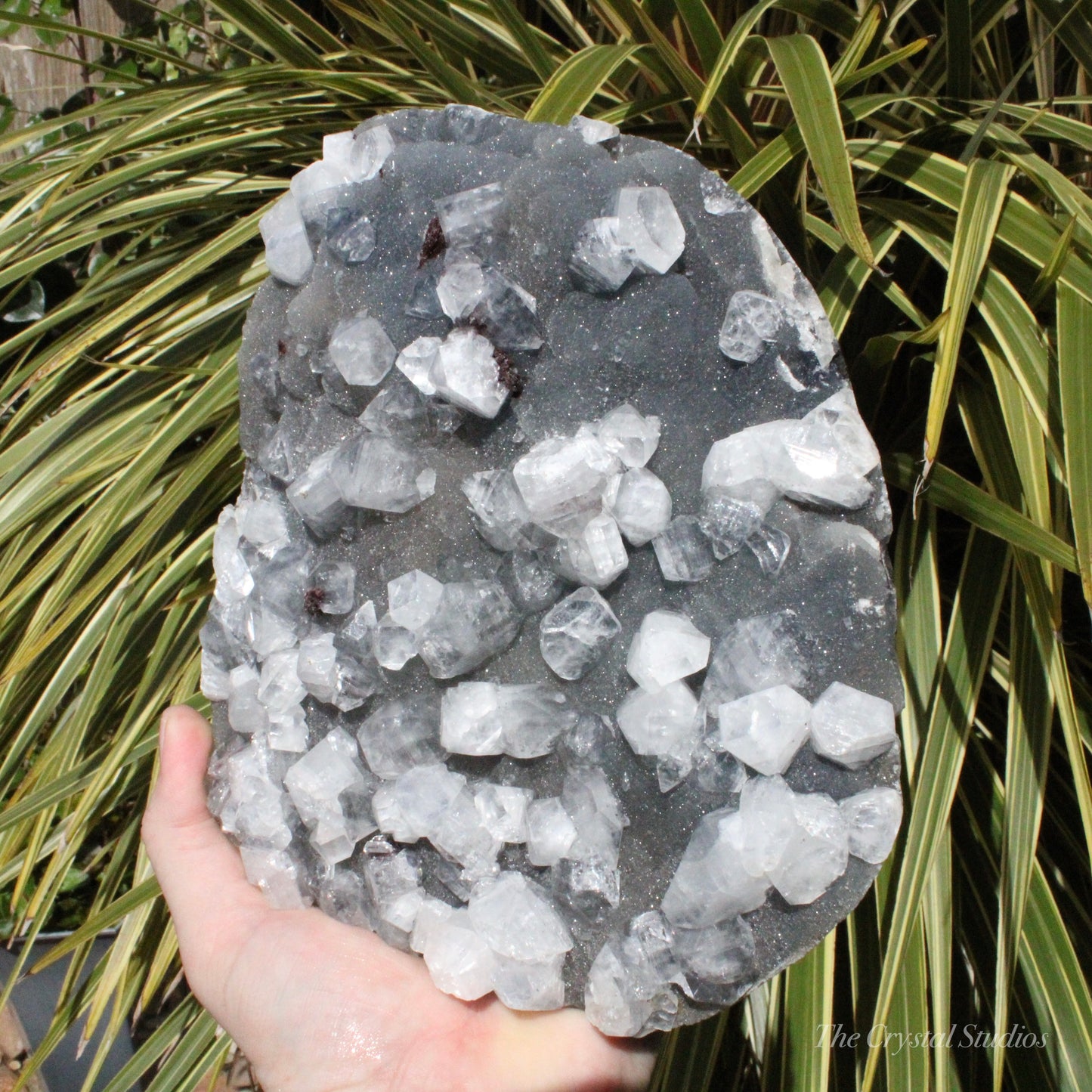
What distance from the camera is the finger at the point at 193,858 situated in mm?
810

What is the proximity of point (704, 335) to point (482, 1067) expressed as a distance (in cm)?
55

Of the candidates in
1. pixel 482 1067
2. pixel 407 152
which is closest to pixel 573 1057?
pixel 482 1067

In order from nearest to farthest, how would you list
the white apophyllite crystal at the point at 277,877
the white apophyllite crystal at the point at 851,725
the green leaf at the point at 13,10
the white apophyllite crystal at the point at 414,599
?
the white apophyllite crystal at the point at 851,725 < the white apophyllite crystal at the point at 414,599 < the white apophyllite crystal at the point at 277,877 < the green leaf at the point at 13,10

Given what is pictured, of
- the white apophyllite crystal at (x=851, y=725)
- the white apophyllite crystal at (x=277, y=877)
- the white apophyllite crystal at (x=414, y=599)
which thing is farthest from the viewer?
the white apophyllite crystal at (x=277, y=877)

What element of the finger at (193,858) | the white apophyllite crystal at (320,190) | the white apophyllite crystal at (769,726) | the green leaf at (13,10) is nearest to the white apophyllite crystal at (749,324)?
the white apophyllite crystal at (769,726)

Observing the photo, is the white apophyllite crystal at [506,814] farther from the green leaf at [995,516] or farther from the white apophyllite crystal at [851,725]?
the green leaf at [995,516]

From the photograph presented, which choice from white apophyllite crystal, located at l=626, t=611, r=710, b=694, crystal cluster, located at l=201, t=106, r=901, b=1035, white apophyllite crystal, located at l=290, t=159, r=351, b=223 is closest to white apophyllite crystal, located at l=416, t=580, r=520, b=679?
crystal cluster, located at l=201, t=106, r=901, b=1035

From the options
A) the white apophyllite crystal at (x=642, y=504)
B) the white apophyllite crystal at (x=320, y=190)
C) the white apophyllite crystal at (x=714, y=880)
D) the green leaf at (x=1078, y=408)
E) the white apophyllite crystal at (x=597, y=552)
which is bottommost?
the white apophyllite crystal at (x=714, y=880)

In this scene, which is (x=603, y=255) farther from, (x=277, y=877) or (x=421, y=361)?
(x=277, y=877)

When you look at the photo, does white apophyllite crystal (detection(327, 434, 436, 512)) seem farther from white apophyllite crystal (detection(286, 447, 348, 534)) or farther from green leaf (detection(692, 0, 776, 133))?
green leaf (detection(692, 0, 776, 133))

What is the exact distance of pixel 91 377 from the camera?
130 cm

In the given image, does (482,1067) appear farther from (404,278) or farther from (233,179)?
(233,179)

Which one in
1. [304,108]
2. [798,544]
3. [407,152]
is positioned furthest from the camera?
[304,108]

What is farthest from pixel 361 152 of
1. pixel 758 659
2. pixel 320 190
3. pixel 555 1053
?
pixel 555 1053
